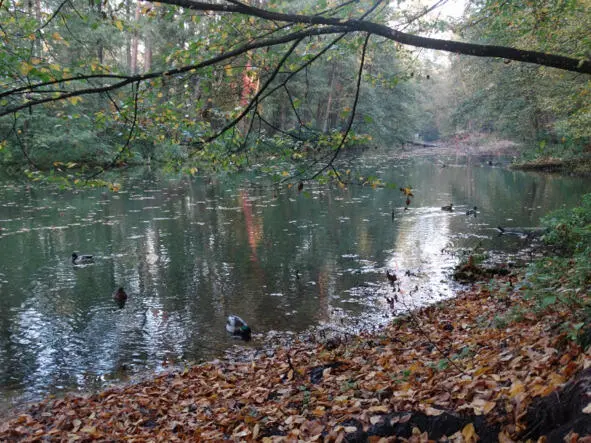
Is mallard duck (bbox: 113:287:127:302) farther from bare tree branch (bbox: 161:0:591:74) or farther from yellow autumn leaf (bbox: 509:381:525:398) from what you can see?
yellow autumn leaf (bbox: 509:381:525:398)

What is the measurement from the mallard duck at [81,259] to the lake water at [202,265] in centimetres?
24

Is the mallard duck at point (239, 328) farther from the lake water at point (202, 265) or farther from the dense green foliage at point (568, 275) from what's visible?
the dense green foliage at point (568, 275)

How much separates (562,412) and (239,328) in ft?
23.0

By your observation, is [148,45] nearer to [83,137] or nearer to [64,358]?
[83,137]

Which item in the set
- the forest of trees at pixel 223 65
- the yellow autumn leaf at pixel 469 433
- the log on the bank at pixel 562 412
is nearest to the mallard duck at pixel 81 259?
the forest of trees at pixel 223 65

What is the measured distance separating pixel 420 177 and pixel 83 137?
78.9 feet

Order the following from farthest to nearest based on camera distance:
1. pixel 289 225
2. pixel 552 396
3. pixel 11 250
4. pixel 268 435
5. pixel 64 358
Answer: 1. pixel 289 225
2. pixel 11 250
3. pixel 64 358
4. pixel 268 435
5. pixel 552 396

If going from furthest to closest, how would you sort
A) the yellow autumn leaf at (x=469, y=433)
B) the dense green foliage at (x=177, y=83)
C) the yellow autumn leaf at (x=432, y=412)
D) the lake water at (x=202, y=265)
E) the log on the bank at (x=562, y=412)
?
the lake water at (x=202, y=265) → the dense green foliage at (x=177, y=83) → the yellow autumn leaf at (x=432, y=412) → the yellow autumn leaf at (x=469, y=433) → the log on the bank at (x=562, y=412)

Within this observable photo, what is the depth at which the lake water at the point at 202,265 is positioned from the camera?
938 centimetres

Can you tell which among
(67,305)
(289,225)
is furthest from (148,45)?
(67,305)

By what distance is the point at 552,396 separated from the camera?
3.50 m

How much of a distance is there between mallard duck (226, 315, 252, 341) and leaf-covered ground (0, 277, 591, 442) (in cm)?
110

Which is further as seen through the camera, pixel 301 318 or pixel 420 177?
pixel 420 177

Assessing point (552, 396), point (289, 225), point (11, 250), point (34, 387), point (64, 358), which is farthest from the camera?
point (289, 225)
